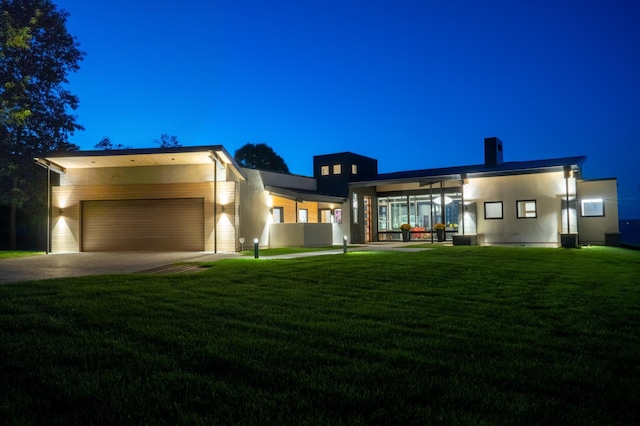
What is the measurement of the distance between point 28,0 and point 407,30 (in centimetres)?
3592

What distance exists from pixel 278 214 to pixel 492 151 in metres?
11.7

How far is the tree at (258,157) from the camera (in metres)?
45.3

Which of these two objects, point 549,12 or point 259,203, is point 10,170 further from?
point 549,12

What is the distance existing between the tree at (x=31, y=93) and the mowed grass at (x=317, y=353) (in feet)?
65.6

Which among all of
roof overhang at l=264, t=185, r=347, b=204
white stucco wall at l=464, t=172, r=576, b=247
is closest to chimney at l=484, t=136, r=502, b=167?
white stucco wall at l=464, t=172, r=576, b=247

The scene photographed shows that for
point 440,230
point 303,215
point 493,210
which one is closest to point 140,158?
point 303,215

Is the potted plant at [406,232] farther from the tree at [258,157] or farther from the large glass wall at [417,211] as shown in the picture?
the tree at [258,157]

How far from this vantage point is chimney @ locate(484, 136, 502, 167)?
2398 cm

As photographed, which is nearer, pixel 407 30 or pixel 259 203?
pixel 259 203

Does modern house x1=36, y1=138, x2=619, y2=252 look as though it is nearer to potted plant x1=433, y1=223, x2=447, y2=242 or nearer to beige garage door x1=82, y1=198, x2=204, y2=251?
beige garage door x1=82, y1=198, x2=204, y2=251

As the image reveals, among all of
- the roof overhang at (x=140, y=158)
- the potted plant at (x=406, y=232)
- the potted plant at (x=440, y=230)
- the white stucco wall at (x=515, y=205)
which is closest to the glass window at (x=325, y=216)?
the potted plant at (x=406, y=232)

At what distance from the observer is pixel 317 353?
407 centimetres

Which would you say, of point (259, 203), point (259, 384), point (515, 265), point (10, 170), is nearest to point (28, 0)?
point (10, 170)

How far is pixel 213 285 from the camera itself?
8.14m
